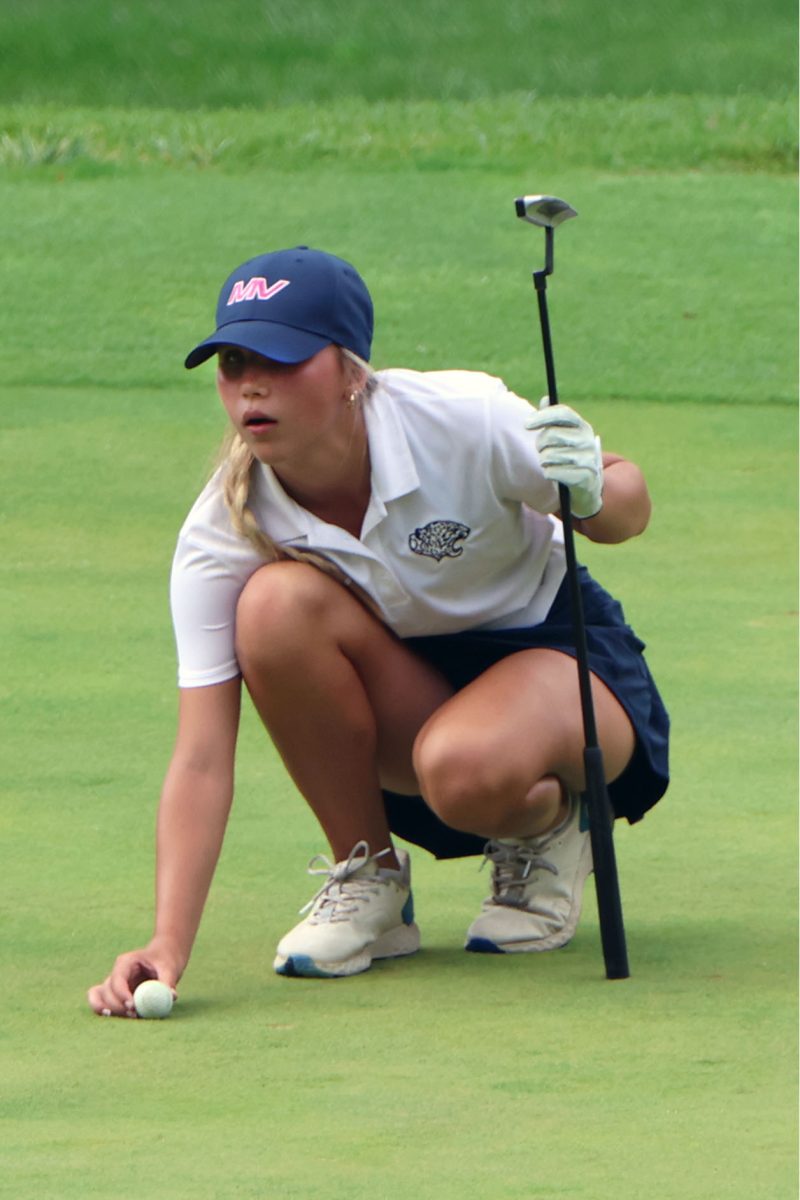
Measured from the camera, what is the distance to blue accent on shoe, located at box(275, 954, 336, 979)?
330 centimetres

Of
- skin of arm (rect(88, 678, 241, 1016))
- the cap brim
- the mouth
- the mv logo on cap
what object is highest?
the mv logo on cap

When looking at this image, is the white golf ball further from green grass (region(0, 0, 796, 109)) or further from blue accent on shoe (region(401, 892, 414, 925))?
green grass (region(0, 0, 796, 109))

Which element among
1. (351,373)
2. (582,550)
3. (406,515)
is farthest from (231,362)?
(582,550)

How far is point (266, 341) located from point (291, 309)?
0.06m

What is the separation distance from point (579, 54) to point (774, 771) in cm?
897

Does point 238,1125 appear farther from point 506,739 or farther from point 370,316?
point 370,316

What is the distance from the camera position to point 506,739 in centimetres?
328

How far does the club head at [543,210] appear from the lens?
333 centimetres

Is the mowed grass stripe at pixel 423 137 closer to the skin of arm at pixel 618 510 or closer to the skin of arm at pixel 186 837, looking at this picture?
the skin of arm at pixel 618 510

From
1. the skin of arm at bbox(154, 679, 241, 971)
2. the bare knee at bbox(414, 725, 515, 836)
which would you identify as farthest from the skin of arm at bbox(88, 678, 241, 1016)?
the bare knee at bbox(414, 725, 515, 836)

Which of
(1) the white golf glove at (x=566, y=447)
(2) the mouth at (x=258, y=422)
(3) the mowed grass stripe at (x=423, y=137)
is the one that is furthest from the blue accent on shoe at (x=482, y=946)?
(3) the mowed grass stripe at (x=423, y=137)

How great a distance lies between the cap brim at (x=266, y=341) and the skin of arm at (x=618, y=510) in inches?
17.1

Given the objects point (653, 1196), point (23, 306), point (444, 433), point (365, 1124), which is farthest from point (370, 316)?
point (23, 306)

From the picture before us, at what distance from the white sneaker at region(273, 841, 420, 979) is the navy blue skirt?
0.33 ft
